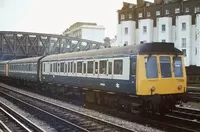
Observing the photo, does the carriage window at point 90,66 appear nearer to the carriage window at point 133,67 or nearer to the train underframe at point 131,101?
the train underframe at point 131,101

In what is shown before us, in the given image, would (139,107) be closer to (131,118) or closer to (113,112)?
(131,118)

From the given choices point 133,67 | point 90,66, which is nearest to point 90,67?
point 90,66

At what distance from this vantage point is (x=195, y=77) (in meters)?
44.6

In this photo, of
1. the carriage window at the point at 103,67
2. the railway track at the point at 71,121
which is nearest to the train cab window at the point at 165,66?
the railway track at the point at 71,121

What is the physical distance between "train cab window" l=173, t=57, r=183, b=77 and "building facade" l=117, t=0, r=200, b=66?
34.9m

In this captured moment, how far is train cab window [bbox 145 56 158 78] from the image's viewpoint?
14.5 metres

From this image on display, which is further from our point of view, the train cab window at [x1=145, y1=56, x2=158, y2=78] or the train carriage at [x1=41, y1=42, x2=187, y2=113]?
the train cab window at [x1=145, y1=56, x2=158, y2=78]

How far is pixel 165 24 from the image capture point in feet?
192

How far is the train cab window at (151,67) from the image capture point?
14461mm

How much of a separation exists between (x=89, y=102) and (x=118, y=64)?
4984mm

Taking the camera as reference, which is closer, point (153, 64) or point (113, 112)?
point (153, 64)

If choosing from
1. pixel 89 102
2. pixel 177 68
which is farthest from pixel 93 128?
pixel 89 102

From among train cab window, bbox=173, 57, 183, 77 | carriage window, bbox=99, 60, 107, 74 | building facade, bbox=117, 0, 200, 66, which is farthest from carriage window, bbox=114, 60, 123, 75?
building facade, bbox=117, 0, 200, 66

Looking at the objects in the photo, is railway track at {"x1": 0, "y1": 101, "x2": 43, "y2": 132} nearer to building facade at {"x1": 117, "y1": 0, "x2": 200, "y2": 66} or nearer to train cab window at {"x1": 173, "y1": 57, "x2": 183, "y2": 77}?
train cab window at {"x1": 173, "y1": 57, "x2": 183, "y2": 77}
